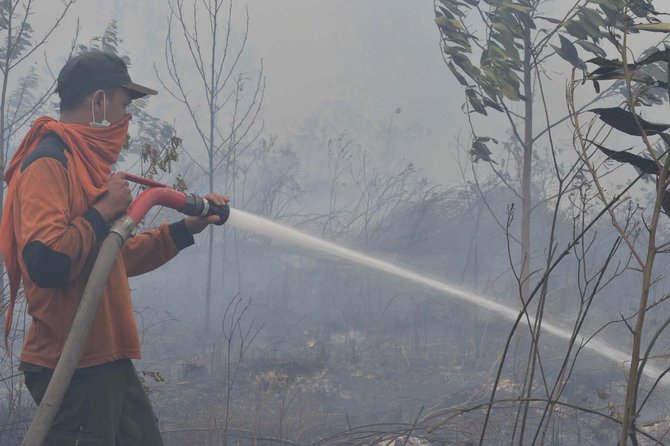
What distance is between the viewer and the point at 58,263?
1.96 meters

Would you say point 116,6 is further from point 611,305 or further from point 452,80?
point 611,305

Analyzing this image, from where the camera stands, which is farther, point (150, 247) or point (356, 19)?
point (356, 19)

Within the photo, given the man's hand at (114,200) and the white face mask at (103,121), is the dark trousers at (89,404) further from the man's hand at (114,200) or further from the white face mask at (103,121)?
the white face mask at (103,121)

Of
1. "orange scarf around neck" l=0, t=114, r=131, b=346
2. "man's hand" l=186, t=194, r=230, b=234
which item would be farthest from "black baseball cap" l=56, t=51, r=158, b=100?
"man's hand" l=186, t=194, r=230, b=234

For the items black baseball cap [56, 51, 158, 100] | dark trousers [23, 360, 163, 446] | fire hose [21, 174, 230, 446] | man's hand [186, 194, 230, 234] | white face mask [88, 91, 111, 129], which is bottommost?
dark trousers [23, 360, 163, 446]

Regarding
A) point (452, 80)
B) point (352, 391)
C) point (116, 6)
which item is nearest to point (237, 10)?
point (116, 6)

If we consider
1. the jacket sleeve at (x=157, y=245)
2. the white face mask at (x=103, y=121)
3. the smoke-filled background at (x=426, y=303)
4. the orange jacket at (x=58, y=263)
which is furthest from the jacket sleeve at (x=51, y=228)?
the smoke-filled background at (x=426, y=303)

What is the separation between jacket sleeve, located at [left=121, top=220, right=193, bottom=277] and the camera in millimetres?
2678

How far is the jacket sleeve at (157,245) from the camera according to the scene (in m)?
2.68

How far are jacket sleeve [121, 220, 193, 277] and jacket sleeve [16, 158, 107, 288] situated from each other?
569 mm

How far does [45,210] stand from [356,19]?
4338 cm

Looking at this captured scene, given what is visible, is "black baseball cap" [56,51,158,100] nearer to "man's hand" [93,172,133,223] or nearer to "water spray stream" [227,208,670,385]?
"man's hand" [93,172,133,223]

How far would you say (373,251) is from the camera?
1002 cm

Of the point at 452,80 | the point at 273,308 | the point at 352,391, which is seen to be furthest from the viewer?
the point at 452,80
